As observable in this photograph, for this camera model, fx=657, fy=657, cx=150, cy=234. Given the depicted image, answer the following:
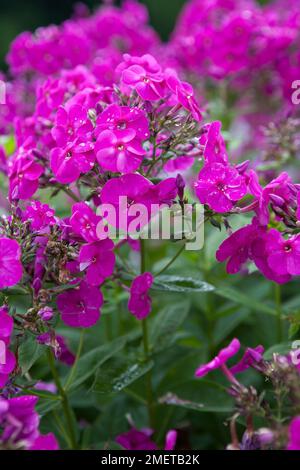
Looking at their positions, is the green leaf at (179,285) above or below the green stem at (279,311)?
A: above

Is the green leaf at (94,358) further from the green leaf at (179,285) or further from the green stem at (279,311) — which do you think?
the green stem at (279,311)

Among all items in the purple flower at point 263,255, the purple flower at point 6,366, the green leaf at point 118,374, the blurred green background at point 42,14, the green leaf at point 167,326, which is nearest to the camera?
the purple flower at point 6,366

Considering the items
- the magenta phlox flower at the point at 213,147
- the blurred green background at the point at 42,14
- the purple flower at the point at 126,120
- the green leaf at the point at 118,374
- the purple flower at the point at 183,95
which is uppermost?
the blurred green background at the point at 42,14

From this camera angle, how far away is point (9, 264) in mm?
965

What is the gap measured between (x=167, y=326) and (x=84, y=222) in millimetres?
505

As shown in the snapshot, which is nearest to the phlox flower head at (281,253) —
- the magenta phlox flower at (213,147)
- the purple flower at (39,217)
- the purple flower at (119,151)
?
the magenta phlox flower at (213,147)

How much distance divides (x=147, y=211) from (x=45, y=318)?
230mm

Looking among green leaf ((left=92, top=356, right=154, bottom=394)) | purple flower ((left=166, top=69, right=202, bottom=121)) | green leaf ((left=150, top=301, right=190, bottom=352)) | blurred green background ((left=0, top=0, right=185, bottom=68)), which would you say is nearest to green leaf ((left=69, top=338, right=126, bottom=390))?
green leaf ((left=92, top=356, right=154, bottom=394))

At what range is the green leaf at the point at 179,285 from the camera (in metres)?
1.22

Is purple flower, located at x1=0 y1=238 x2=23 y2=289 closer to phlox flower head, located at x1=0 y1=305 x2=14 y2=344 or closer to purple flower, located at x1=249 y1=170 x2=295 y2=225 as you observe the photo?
phlox flower head, located at x1=0 y1=305 x2=14 y2=344

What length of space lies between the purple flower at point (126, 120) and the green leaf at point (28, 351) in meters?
0.37

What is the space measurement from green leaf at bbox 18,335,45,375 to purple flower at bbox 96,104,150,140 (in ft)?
1.20

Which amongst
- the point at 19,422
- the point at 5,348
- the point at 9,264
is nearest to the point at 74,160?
the point at 9,264
